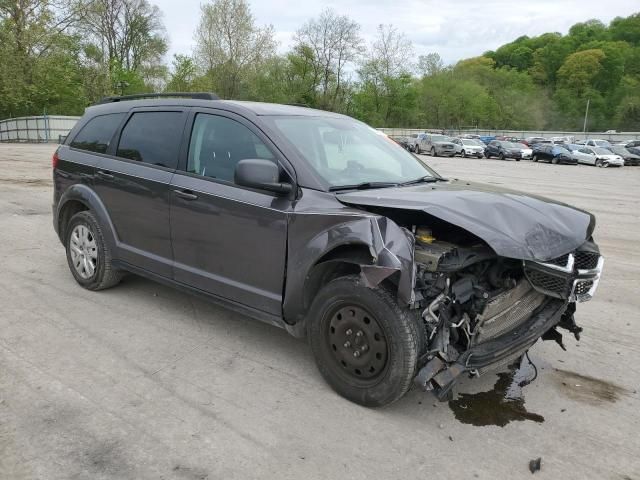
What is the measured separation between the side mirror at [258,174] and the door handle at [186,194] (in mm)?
696

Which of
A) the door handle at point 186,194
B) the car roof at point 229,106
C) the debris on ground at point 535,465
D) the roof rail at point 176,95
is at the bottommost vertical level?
the debris on ground at point 535,465

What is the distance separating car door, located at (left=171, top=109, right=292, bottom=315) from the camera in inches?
144

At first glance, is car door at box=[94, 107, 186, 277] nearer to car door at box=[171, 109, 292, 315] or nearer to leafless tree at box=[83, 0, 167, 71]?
car door at box=[171, 109, 292, 315]

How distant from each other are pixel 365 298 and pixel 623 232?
798 centimetres

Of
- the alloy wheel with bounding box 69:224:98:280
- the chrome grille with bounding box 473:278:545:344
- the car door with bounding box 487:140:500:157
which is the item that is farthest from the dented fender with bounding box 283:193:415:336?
the car door with bounding box 487:140:500:157

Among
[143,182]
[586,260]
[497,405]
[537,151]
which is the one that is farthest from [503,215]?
[537,151]

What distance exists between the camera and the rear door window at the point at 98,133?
512 centimetres

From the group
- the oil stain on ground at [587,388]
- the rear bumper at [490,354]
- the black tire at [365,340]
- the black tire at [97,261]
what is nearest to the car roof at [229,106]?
the black tire at [97,261]

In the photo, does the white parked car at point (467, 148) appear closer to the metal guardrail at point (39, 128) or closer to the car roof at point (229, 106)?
the metal guardrail at point (39, 128)

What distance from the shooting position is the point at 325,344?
342cm

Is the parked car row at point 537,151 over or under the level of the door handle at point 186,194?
under

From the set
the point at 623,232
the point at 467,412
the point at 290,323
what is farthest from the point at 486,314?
the point at 623,232

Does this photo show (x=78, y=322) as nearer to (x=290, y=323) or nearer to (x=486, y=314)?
(x=290, y=323)

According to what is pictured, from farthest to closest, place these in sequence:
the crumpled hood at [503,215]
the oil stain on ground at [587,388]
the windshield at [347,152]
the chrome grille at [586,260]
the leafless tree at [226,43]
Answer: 1. the leafless tree at [226,43]
2. the windshield at [347,152]
3. the oil stain on ground at [587,388]
4. the chrome grille at [586,260]
5. the crumpled hood at [503,215]
